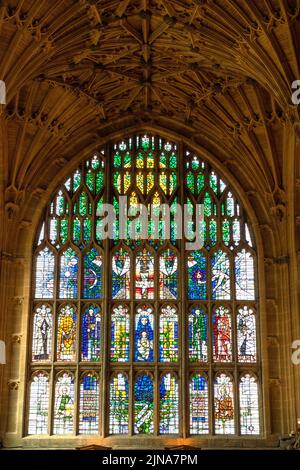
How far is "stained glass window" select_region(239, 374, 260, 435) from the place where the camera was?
23.0 metres

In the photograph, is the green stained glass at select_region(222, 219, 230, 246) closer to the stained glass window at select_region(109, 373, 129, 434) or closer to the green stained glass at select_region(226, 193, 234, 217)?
the green stained glass at select_region(226, 193, 234, 217)

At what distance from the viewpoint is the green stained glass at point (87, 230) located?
982 inches

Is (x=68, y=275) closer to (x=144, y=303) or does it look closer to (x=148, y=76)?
(x=144, y=303)

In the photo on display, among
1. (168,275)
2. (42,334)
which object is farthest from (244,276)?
(42,334)

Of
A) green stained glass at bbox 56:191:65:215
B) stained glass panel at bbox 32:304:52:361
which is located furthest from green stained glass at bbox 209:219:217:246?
stained glass panel at bbox 32:304:52:361

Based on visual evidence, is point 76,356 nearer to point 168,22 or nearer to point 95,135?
point 95,135

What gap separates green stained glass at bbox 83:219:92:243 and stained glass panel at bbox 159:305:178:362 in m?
3.25

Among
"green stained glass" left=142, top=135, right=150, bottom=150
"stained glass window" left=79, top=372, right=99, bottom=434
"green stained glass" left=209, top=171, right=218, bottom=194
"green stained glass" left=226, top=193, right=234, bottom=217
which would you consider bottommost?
"stained glass window" left=79, top=372, right=99, bottom=434

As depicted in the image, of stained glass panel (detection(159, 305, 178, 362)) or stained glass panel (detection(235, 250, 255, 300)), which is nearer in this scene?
stained glass panel (detection(159, 305, 178, 362))

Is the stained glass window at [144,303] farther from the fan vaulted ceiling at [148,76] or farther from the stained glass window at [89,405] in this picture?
the fan vaulted ceiling at [148,76]

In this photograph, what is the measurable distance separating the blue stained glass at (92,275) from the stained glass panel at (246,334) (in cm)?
434

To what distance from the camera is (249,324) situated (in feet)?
78.9
